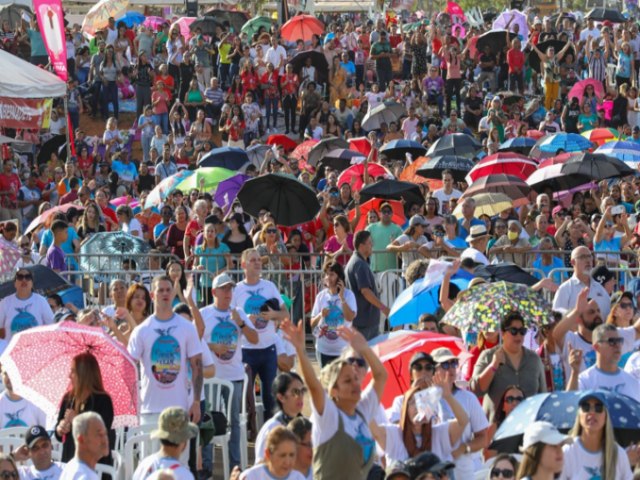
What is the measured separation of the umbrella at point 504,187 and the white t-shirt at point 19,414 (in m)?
9.21

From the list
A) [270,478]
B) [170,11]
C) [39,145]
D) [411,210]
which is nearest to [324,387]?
[270,478]

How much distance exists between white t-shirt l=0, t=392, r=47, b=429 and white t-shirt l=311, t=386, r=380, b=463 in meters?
2.88

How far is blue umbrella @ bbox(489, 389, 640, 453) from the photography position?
9.11 m

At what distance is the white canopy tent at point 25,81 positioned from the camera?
2130cm

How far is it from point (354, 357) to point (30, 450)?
1993 millimetres

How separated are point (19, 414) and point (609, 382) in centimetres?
399

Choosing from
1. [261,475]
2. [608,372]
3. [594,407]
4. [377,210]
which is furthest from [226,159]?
[261,475]

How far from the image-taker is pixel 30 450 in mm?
9453

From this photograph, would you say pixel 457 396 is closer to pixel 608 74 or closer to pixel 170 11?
pixel 608 74

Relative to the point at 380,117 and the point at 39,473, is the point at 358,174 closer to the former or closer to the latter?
the point at 380,117

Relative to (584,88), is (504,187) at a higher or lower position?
higher

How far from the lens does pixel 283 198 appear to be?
18422 millimetres

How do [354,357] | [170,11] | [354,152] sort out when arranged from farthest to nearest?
[170,11]
[354,152]
[354,357]

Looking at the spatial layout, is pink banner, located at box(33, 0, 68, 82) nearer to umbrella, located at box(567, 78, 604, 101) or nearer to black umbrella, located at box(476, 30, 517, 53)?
umbrella, located at box(567, 78, 604, 101)
